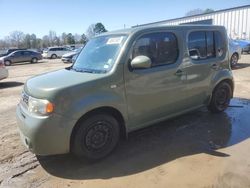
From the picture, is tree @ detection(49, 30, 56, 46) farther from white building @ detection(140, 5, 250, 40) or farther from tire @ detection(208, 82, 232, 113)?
tire @ detection(208, 82, 232, 113)

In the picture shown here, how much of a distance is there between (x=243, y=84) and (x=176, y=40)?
582 cm

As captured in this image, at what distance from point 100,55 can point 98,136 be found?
1370 mm

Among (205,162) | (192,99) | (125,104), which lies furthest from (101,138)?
(192,99)

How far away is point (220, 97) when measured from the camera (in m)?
6.22

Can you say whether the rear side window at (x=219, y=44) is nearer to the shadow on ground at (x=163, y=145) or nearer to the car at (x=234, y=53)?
the shadow on ground at (x=163, y=145)

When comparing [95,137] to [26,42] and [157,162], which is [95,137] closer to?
[157,162]

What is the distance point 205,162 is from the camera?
409cm

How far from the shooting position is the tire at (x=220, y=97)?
19.9ft

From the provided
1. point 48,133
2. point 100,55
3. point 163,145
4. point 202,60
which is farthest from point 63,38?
point 48,133

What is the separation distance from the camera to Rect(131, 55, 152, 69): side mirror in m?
4.26

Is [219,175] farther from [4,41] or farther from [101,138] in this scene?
[4,41]

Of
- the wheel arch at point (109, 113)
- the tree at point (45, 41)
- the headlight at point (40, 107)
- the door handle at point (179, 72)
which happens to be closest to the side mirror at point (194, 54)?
the door handle at point (179, 72)

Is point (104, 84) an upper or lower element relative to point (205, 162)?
upper

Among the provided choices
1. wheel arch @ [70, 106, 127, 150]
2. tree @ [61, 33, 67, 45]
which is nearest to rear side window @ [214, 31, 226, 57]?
wheel arch @ [70, 106, 127, 150]
